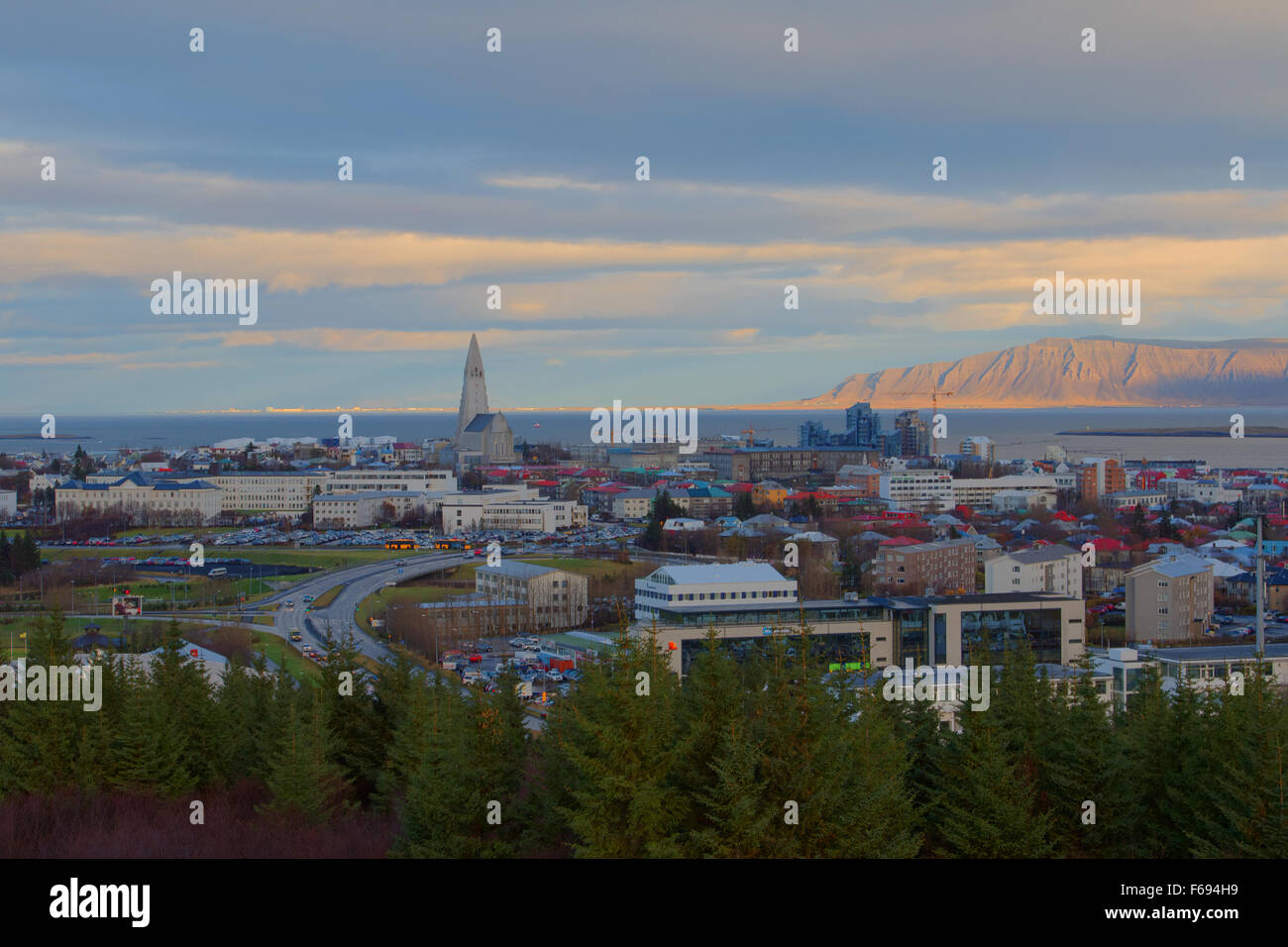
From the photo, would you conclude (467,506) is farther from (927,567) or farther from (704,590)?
(704,590)

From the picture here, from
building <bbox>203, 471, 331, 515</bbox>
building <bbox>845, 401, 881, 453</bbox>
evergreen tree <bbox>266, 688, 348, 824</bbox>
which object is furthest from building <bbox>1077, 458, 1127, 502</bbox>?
evergreen tree <bbox>266, 688, 348, 824</bbox>

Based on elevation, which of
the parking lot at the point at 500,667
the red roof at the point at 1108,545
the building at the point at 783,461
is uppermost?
the building at the point at 783,461

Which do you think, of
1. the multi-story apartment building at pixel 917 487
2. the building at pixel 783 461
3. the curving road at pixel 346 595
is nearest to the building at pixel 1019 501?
the multi-story apartment building at pixel 917 487

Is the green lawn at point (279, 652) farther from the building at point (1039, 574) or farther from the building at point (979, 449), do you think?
the building at point (979, 449)

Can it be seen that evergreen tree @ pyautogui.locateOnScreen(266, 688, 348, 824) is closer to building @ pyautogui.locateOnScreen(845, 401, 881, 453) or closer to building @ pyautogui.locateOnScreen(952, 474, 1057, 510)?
building @ pyautogui.locateOnScreen(952, 474, 1057, 510)

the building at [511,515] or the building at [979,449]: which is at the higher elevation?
the building at [979,449]

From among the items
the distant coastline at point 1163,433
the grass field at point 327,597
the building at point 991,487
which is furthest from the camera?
the distant coastline at point 1163,433
